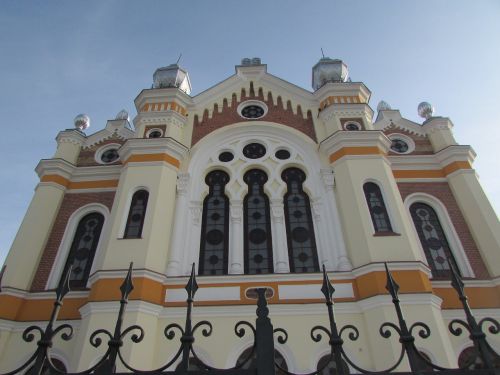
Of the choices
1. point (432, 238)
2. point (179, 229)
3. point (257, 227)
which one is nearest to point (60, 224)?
point (179, 229)

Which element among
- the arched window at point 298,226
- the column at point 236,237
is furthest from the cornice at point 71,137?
the arched window at point 298,226

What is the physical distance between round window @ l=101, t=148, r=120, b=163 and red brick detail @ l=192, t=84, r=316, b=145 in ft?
10.9

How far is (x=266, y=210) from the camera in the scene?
1166 cm

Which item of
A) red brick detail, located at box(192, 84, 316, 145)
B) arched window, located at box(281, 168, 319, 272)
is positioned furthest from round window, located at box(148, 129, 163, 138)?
arched window, located at box(281, 168, 319, 272)

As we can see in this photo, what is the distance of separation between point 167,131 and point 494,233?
36.4 ft

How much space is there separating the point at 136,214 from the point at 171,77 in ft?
24.4

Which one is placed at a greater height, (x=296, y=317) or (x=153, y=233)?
(x=153, y=233)

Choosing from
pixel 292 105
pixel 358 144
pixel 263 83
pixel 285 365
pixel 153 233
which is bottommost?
pixel 285 365

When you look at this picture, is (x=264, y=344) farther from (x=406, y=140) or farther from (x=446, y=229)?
(x=406, y=140)

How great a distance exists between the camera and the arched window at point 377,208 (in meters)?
10.4

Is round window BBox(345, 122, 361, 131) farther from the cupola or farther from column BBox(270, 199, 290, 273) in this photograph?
the cupola

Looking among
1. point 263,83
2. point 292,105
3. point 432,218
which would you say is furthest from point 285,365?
point 263,83

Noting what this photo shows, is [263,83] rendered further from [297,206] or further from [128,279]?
[128,279]

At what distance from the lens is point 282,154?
13.1 meters
